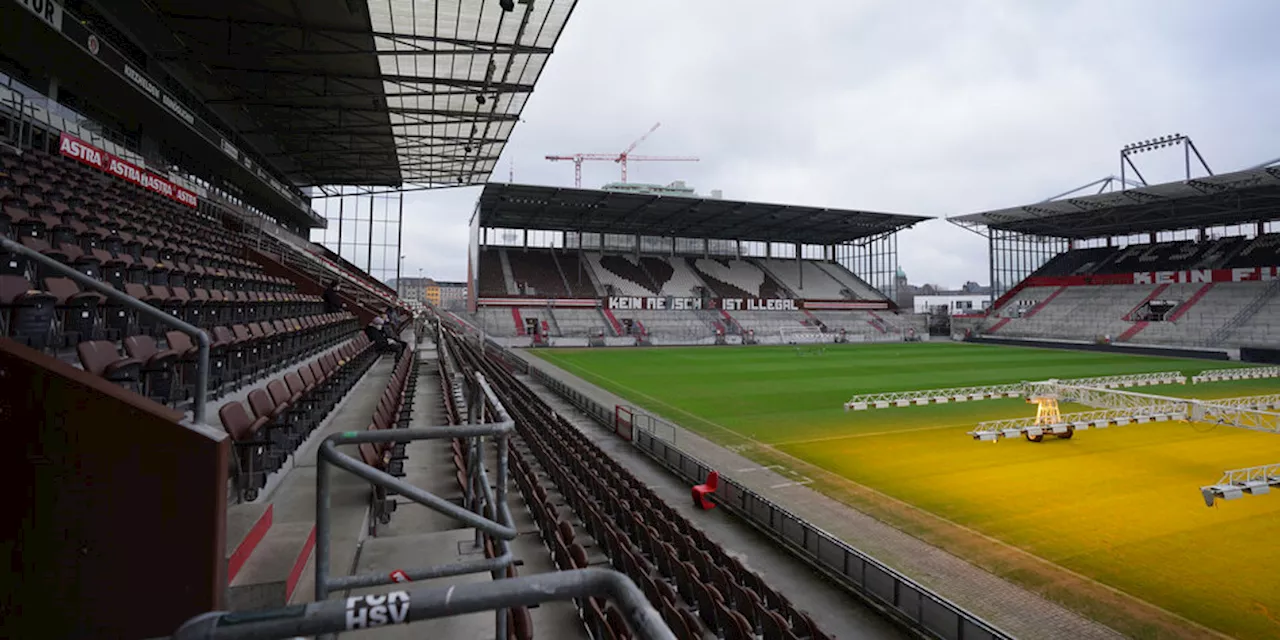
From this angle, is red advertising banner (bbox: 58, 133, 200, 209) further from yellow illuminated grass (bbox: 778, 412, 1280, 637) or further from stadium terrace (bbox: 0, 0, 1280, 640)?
yellow illuminated grass (bbox: 778, 412, 1280, 637)

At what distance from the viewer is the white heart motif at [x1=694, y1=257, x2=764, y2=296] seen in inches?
2640

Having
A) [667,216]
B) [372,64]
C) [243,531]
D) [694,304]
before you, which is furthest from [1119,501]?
[694,304]

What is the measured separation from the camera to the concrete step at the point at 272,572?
339cm

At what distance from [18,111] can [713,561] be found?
2352cm

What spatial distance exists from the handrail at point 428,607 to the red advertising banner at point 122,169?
25336mm

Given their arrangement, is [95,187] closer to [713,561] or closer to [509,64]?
[509,64]

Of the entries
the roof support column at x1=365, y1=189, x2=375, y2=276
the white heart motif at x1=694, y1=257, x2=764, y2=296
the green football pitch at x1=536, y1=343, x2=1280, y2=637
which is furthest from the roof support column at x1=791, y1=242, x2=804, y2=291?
the roof support column at x1=365, y1=189, x2=375, y2=276

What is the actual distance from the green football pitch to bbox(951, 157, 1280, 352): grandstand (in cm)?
2092

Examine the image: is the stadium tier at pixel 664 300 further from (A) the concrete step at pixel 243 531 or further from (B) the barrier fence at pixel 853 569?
(A) the concrete step at pixel 243 531

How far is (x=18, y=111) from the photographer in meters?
17.1

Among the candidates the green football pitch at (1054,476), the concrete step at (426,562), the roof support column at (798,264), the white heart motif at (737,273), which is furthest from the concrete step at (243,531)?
the roof support column at (798,264)

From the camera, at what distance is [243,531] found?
3721mm

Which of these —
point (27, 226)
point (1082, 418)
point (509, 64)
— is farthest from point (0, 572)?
point (1082, 418)

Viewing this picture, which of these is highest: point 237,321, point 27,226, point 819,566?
point 27,226
